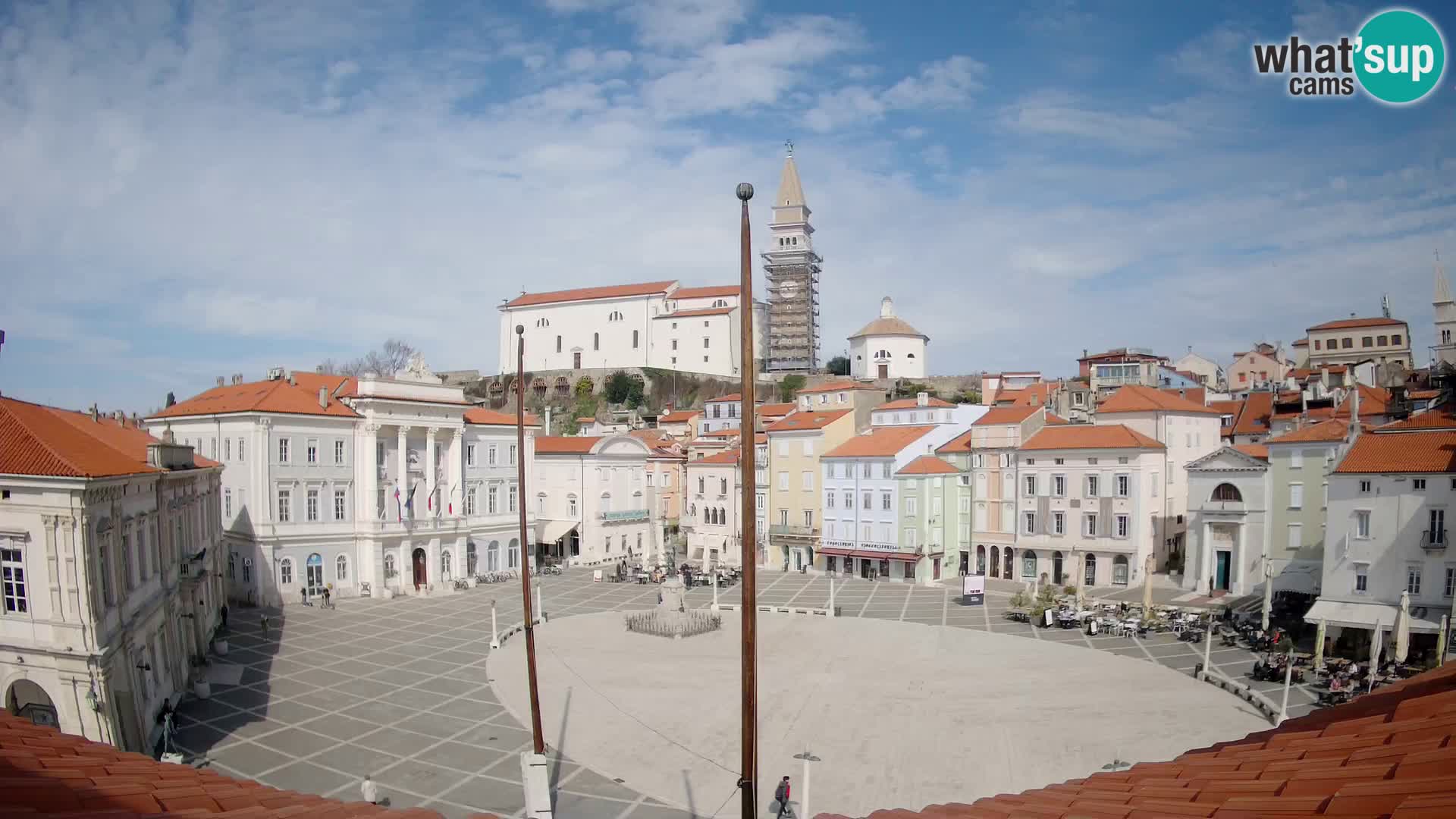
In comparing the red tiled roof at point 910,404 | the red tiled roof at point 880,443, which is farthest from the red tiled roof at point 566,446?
the red tiled roof at point 910,404

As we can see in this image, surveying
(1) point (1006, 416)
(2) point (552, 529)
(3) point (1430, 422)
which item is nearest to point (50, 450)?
(2) point (552, 529)

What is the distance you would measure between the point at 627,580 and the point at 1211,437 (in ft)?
129

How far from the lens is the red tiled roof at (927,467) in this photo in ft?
182

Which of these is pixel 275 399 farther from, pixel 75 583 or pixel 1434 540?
pixel 1434 540

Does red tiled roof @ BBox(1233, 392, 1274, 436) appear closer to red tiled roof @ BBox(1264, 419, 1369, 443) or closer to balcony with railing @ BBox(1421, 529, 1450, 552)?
red tiled roof @ BBox(1264, 419, 1369, 443)

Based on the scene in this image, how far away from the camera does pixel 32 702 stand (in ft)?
63.0

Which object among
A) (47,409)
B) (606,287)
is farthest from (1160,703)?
(606,287)

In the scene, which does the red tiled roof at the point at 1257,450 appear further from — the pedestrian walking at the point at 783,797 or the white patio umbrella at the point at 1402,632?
the pedestrian walking at the point at 783,797

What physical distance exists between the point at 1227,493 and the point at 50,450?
50.0 m

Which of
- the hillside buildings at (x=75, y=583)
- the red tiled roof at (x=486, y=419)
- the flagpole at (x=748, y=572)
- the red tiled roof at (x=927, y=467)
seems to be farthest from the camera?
the red tiled roof at (x=486, y=419)

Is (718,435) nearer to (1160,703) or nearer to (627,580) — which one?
(627,580)

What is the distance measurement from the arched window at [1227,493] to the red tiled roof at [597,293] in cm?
8885

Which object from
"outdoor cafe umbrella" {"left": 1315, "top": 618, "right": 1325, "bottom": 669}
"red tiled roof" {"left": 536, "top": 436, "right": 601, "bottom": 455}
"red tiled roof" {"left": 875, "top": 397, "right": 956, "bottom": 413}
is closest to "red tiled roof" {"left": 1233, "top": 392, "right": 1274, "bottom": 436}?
"red tiled roof" {"left": 875, "top": 397, "right": 956, "bottom": 413}

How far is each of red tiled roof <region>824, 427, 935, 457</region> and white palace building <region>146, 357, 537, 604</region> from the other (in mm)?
22519
